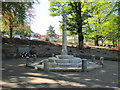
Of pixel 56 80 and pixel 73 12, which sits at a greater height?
pixel 73 12

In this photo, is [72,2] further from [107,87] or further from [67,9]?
[107,87]

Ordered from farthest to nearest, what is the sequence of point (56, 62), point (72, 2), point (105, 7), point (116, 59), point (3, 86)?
point (105, 7) → point (72, 2) → point (116, 59) → point (56, 62) → point (3, 86)

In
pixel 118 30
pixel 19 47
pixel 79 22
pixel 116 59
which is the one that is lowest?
pixel 116 59

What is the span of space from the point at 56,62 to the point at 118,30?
1226cm

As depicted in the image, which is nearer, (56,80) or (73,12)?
(56,80)

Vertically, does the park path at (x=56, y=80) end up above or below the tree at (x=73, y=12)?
below

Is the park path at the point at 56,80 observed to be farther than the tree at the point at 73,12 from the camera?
No

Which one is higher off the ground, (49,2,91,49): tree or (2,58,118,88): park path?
(49,2,91,49): tree

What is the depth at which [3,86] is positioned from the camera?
15.1 feet

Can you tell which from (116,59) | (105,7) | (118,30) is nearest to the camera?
(116,59)

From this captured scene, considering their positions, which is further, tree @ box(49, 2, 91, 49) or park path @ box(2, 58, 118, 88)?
tree @ box(49, 2, 91, 49)

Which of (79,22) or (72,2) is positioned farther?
(72,2)

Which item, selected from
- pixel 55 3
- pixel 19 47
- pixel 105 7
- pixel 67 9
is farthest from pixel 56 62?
pixel 105 7

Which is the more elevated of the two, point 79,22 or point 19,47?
point 79,22
